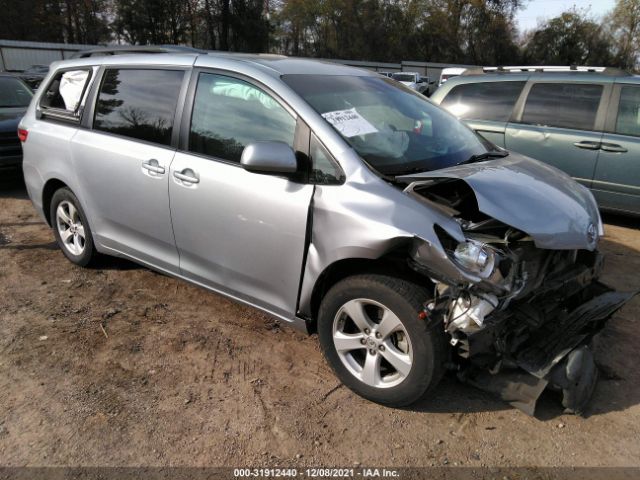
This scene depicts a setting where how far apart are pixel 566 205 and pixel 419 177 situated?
3.08 ft

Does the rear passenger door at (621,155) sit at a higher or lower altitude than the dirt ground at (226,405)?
higher

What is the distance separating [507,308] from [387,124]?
1.36 metres

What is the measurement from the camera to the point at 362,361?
290 centimetres

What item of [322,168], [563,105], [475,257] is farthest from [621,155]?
[322,168]

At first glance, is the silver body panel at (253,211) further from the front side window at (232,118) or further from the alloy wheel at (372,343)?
the alloy wheel at (372,343)

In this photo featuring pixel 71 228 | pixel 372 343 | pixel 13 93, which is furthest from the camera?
pixel 13 93

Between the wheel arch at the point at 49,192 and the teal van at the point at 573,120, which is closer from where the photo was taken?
the wheel arch at the point at 49,192

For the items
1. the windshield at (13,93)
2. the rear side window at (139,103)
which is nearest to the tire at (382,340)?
the rear side window at (139,103)

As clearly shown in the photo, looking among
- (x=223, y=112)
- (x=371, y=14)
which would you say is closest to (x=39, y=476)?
(x=223, y=112)

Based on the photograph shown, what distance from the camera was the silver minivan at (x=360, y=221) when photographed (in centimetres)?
253

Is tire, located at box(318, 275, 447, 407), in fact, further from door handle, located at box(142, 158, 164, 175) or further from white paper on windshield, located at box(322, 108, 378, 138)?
door handle, located at box(142, 158, 164, 175)

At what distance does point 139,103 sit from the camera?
3670mm

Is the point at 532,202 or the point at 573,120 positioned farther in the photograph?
the point at 573,120

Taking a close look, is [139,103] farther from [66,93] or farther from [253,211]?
[253,211]
